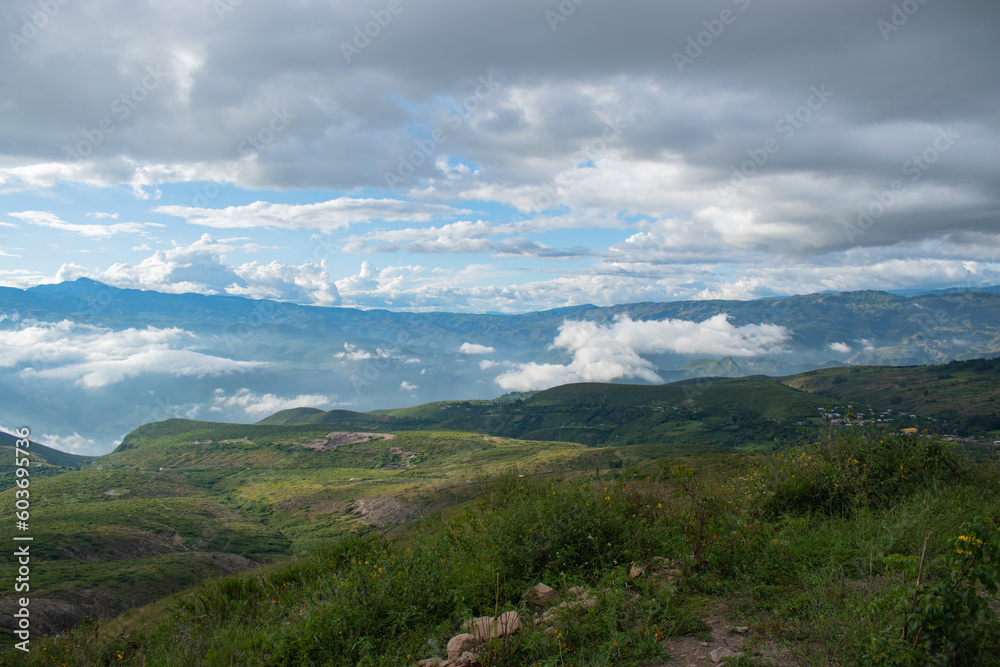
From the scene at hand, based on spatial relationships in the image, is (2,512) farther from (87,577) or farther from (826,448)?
(826,448)

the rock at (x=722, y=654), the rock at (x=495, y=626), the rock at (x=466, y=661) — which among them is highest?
the rock at (x=495, y=626)

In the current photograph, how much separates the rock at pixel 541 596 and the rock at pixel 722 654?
89.4 inches

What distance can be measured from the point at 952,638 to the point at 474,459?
182 metres

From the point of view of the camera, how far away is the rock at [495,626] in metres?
6.54

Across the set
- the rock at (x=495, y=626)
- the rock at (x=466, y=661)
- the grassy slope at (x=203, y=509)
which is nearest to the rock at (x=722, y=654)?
the rock at (x=495, y=626)

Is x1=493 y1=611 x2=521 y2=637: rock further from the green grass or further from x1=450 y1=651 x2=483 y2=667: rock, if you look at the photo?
x1=450 y1=651 x2=483 y2=667: rock

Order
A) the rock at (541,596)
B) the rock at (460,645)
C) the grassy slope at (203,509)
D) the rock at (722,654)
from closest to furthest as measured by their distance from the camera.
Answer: the rock at (722,654) < the rock at (460,645) < the rock at (541,596) < the grassy slope at (203,509)

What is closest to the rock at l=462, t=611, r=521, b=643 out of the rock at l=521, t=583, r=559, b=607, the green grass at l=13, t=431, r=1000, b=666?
the green grass at l=13, t=431, r=1000, b=666

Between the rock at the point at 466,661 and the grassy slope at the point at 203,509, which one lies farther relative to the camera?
the grassy slope at the point at 203,509

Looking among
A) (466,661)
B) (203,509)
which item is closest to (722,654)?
(466,661)

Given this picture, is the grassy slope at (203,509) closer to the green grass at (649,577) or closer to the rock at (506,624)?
the green grass at (649,577)

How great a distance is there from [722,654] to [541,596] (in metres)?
2.64

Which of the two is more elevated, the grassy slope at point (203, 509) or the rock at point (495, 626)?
the rock at point (495, 626)

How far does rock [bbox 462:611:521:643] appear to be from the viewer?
21.5ft
